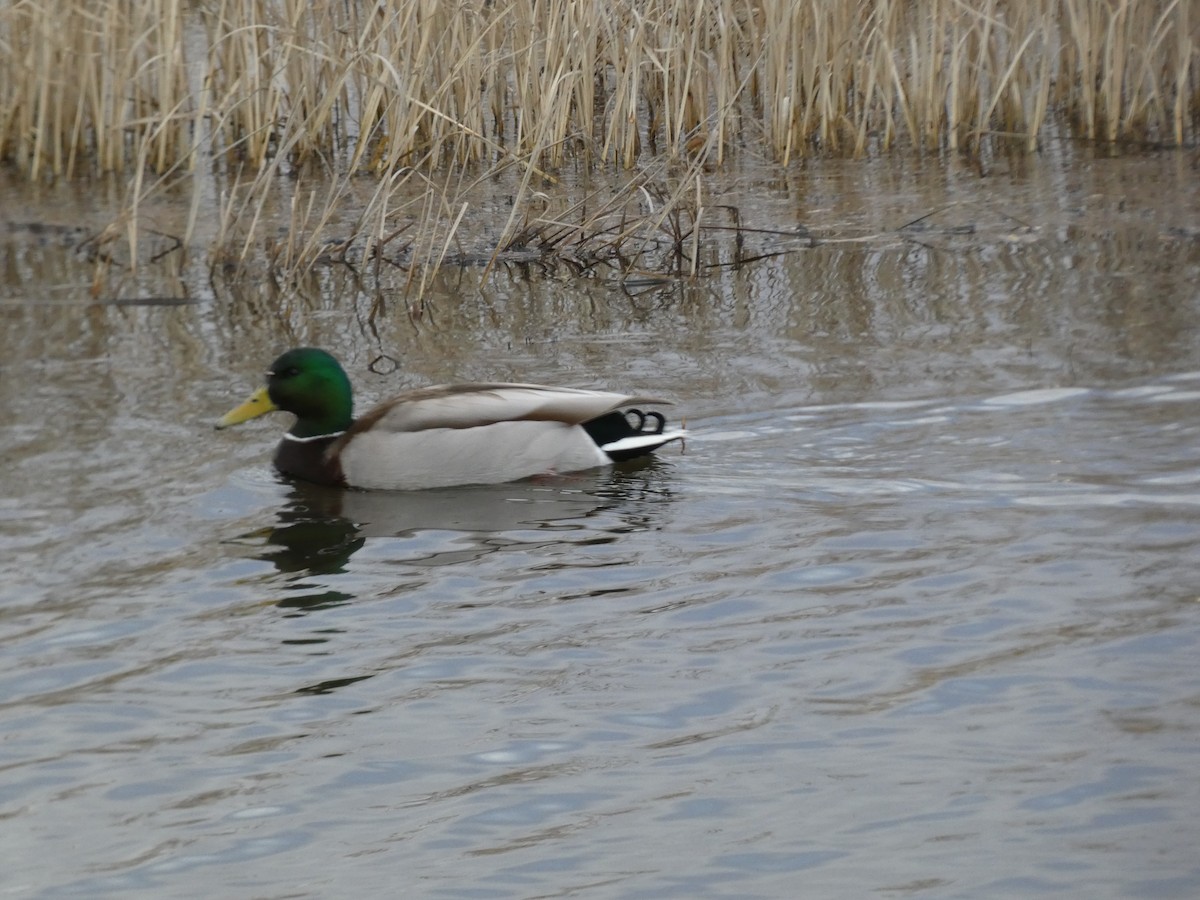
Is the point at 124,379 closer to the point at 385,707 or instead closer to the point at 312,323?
the point at 312,323

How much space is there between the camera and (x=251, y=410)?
292 inches

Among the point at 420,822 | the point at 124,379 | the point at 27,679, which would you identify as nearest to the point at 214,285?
the point at 124,379

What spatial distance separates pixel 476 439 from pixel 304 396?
2.62ft

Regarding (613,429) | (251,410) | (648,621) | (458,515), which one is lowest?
(648,621)

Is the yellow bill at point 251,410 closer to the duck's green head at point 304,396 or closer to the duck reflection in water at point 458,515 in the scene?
the duck's green head at point 304,396

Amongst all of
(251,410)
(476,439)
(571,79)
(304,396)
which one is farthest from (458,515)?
(571,79)

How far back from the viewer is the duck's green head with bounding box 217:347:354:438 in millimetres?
7398

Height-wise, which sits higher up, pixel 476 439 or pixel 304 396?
pixel 304 396

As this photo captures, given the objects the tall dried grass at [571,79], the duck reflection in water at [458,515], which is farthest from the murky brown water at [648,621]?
the tall dried grass at [571,79]

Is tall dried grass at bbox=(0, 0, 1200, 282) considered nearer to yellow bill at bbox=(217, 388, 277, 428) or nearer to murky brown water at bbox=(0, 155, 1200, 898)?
murky brown water at bbox=(0, 155, 1200, 898)

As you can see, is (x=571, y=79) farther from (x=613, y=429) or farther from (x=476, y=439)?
(x=476, y=439)

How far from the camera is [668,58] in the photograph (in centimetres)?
1084

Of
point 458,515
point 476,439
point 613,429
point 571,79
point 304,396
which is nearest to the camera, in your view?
point 458,515

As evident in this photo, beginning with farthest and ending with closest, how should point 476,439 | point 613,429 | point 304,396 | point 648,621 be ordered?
point 304,396
point 613,429
point 476,439
point 648,621
